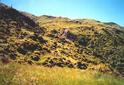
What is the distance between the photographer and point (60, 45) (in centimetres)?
7725

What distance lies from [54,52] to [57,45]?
20.3 feet

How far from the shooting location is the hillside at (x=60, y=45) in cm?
6450

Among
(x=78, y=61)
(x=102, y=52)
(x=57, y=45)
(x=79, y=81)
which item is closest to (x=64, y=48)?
(x=57, y=45)

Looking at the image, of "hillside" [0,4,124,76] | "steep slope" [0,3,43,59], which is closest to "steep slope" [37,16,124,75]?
"hillside" [0,4,124,76]

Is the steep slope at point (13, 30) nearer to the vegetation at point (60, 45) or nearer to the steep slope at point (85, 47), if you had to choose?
the vegetation at point (60, 45)

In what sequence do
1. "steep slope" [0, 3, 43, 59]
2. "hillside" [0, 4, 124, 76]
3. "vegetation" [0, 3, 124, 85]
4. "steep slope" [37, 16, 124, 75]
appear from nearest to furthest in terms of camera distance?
1. "steep slope" [0, 3, 43, 59]
2. "vegetation" [0, 3, 124, 85]
3. "hillside" [0, 4, 124, 76]
4. "steep slope" [37, 16, 124, 75]

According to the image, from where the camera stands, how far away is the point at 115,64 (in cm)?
7688

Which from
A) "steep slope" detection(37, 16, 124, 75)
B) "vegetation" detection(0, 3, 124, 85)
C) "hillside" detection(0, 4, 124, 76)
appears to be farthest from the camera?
"steep slope" detection(37, 16, 124, 75)

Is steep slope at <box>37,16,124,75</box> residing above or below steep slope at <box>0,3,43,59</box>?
below

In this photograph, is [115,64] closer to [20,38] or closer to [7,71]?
[20,38]

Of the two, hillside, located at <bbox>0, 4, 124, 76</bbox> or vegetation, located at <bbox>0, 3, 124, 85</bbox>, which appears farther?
hillside, located at <bbox>0, 4, 124, 76</bbox>

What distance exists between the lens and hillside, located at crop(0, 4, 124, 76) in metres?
64.5

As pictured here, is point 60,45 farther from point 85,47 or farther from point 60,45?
point 85,47

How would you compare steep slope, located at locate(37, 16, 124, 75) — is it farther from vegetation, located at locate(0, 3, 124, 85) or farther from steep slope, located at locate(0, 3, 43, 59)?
steep slope, located at locate(0, 3, 43, 59)
